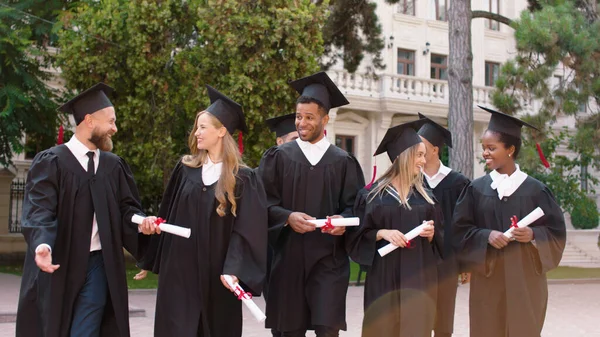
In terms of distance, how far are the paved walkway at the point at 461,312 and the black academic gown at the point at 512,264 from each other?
373cm

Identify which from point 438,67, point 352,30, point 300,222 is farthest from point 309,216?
point 438,67

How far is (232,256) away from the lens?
5.31 m

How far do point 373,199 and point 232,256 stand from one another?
1323 millimetres

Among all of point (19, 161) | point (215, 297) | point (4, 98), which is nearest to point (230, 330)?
point (215, 297)

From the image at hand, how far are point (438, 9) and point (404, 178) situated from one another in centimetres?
2816

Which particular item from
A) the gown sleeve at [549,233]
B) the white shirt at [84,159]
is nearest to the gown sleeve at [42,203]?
the white shirt at [84,159]

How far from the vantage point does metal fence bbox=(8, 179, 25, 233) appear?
18719mm

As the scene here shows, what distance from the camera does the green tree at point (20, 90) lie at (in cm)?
1403

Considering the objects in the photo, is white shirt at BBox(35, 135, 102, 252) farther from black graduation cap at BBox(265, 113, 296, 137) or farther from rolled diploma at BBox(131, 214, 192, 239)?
black graduation cap at BBox(265, 113, 296, 137)

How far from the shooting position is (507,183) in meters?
6.00

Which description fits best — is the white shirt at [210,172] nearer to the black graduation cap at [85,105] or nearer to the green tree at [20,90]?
the black graduation cap at [85,105]

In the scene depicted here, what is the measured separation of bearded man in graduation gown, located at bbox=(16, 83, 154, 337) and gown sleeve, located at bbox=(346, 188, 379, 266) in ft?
5.44

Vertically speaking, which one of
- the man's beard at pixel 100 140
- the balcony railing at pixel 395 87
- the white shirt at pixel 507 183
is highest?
the balcony railing at pixel 395 87

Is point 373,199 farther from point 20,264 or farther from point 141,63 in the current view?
point 20,264
